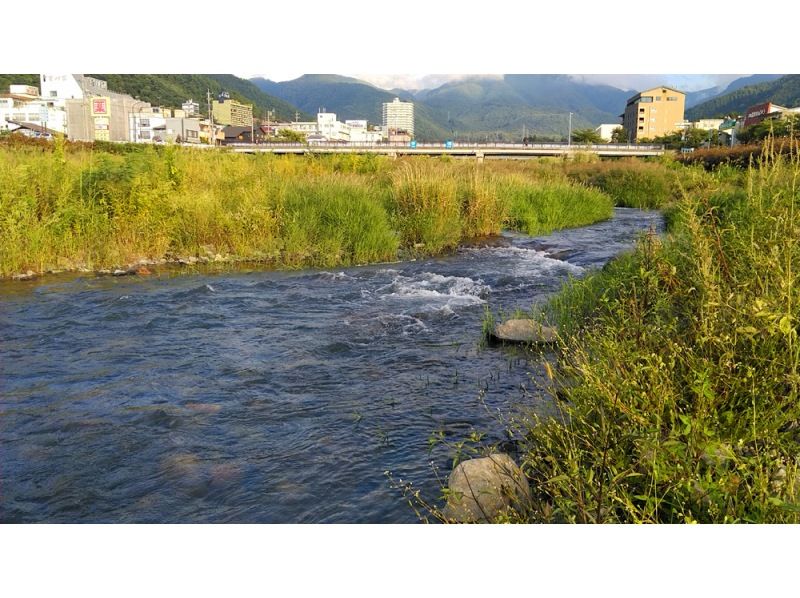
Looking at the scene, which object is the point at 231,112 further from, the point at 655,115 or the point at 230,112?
the point at 655,115

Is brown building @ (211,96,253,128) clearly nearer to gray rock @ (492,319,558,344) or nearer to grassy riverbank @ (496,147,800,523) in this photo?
gray rock @ (492,319,558,344)

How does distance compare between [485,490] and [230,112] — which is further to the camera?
[230,112]

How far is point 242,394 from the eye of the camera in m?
6.37

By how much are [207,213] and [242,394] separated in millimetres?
→ 8765

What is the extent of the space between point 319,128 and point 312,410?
611ft

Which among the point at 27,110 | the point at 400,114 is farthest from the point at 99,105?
the point at 400,114

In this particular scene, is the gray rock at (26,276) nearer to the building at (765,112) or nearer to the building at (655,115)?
the building at (765,112)

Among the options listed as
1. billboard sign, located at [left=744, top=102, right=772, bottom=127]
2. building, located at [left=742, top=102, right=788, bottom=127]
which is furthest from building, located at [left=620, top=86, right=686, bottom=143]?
building, located at [left=742, top=102, right=788, bottom=127]

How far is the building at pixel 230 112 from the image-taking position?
154m

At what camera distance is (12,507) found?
4.37m

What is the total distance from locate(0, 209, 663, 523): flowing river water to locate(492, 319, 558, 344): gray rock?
12.0 inches

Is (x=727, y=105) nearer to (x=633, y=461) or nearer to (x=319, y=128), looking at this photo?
(x=319, y=128)

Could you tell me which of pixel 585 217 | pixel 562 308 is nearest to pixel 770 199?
pixel 562 308

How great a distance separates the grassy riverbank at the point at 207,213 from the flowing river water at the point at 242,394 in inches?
63.0
